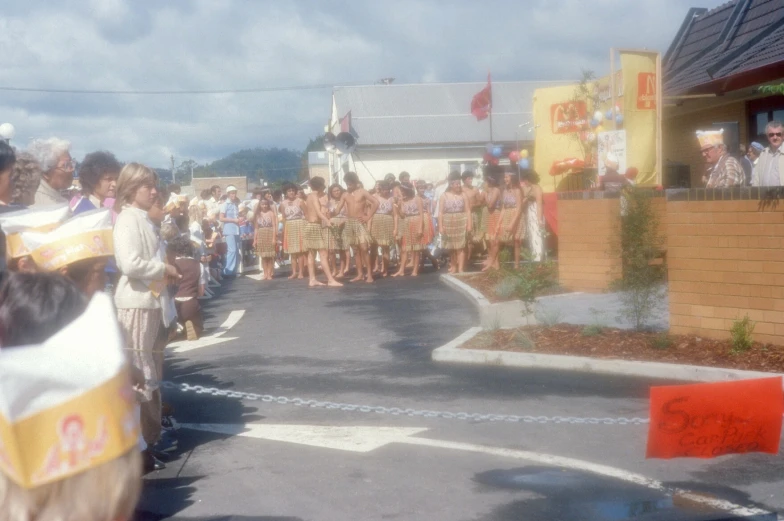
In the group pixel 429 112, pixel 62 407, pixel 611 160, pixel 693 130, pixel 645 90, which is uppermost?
pixel 429 112

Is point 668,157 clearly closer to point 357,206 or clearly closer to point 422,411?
point 357,206

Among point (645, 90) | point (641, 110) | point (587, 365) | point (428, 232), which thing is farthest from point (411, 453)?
point (428, 232)

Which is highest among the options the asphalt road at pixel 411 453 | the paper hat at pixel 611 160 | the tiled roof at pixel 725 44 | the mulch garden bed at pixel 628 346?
the tiled roof at pixel 725 44

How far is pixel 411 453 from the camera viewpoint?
661 cm

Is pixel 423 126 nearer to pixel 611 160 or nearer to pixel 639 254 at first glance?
pixel 611 160

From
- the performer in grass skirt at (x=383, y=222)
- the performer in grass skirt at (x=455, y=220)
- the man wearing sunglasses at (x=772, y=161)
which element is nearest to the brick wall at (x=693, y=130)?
the performer in grass skirt at (x=455, y=220)

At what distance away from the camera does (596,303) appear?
1281 cm

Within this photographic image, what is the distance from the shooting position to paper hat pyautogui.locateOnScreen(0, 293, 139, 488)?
1931 millimetres

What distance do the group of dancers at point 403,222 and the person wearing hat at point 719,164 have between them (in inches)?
265

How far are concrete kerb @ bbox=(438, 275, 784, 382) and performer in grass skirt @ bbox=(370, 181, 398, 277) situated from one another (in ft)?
29.0

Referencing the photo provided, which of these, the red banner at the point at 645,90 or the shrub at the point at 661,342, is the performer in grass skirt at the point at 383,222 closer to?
the red banner at the point at 645,90

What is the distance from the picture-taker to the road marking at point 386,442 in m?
5.69

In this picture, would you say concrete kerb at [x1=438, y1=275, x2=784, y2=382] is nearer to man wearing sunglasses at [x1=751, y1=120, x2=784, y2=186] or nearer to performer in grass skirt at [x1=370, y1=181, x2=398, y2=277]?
man wearing sunglasses at [x1=751, y1=120, x2=784, y2=186]

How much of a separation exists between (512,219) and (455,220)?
1.18 meters
